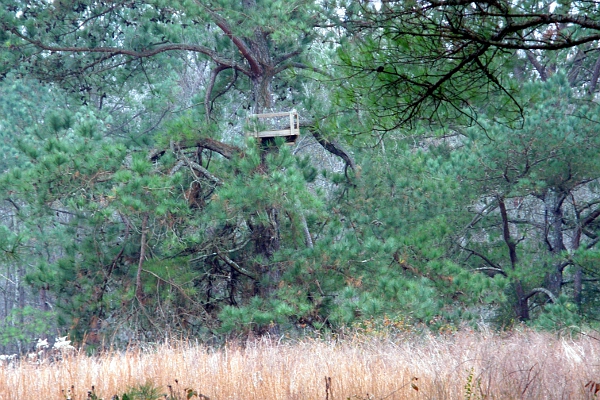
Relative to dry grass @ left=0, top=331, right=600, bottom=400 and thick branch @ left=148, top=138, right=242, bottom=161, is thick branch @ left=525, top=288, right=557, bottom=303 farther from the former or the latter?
dry grass @ left=0, top=331, right=600, bottom=400

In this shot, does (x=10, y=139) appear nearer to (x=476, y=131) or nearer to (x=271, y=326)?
(x=271, y=326)

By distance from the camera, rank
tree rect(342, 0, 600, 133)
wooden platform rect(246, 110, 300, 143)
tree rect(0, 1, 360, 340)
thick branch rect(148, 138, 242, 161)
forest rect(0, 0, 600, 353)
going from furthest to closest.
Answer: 1. thick branch rect(148, 138, 242, 161)
2. wooden platform rect(246, 110, 300, 143)
3. forest rect(0, 0, 600, 353)
4. tree rect(0, 1, 360, 340)
5. tree rect(342, 0, 600, 133)

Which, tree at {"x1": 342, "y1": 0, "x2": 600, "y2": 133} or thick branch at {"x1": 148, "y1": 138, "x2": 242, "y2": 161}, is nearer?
tree at {"x1": 342, "y1": 0, "x2": 600, "y2": 133}

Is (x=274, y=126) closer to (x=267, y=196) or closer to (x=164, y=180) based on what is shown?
(x=267, y=196)

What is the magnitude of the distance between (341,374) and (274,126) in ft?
19.7

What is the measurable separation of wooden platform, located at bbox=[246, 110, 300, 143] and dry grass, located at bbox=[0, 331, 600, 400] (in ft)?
15.8

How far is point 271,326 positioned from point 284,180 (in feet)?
8.03

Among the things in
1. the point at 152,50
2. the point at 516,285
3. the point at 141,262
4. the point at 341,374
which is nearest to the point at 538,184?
the point at 516,285

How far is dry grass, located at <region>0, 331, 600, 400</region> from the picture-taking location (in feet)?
15.7

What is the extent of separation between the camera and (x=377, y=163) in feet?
40.5

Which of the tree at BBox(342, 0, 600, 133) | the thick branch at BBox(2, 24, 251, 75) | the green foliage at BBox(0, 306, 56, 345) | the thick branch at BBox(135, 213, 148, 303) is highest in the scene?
the thick branch at BBox(2, 24, 251, 75)

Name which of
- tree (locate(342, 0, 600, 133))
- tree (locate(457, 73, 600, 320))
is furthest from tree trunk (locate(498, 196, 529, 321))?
tree (locate(342, 0, 600, 133))

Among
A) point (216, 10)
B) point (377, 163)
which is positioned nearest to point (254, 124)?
point (216, 10)

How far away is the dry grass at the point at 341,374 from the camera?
480 centimetres
